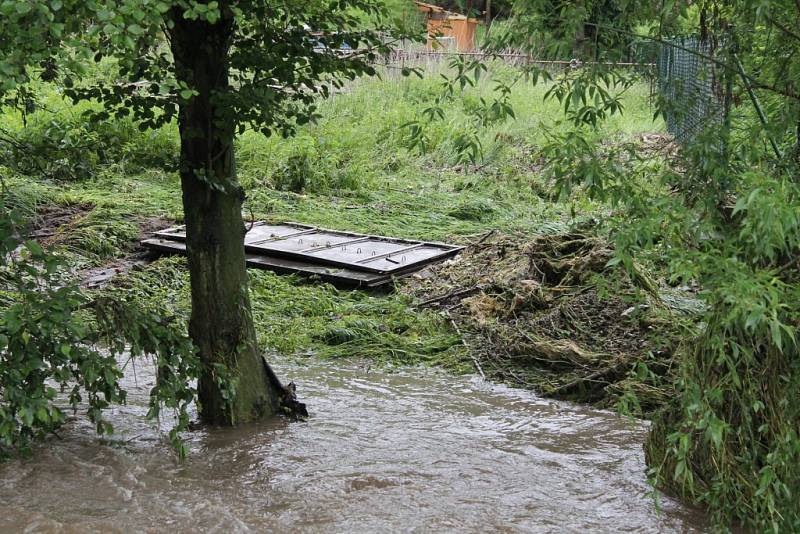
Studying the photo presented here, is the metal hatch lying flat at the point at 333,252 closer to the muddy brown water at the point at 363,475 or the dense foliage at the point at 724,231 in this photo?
the muddy brown water at the point at 363,475

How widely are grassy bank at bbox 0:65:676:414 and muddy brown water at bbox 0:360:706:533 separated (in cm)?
92

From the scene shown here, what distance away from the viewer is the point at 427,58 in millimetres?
19766

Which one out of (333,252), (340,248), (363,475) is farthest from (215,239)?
(340,248)

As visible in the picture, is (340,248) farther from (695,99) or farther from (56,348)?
(695,99)

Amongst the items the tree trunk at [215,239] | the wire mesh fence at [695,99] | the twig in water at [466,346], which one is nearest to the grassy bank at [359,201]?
the twig in water at [466,346]

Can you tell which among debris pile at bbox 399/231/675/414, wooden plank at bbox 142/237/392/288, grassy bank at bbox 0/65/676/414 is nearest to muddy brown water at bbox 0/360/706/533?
debris pile at bbox 399/231/675/414

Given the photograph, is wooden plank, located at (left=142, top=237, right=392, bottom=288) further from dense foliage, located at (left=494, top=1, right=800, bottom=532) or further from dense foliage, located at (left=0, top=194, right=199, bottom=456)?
dense foliage, located at (left=494, top=1, right=800, bottom=532)

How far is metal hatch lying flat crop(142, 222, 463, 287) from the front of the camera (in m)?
10.2

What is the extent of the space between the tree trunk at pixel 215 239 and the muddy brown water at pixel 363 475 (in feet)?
0.93

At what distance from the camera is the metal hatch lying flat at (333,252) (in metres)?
10.2

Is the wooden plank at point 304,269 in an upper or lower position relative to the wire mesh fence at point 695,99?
lower

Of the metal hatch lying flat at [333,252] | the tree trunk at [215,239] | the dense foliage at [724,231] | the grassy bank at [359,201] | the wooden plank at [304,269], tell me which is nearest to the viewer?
the dense foliage at [724,231]

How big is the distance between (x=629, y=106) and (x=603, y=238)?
33.4 feet

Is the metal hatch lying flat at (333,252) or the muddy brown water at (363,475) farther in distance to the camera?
the metal hatch lying flat at (333,252)
